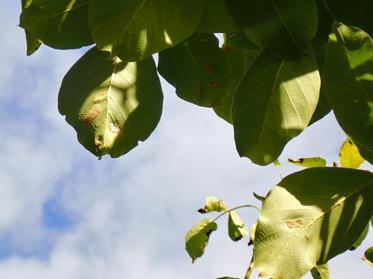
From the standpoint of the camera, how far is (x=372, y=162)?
103cm

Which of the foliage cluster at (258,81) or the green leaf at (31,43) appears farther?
the green leaf at (31,43)

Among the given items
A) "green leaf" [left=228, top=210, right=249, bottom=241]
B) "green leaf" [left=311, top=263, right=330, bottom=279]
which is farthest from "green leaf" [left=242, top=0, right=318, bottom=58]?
"green leaf" [left=228, top=210, right=249, bottom=241]

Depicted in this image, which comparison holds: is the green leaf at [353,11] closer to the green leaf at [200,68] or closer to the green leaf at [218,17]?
the green leaf at [218,17]

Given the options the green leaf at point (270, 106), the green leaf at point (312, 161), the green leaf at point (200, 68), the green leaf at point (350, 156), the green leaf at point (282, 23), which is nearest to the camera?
the green leaf at point (282, 23)

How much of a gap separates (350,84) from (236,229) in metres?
1.01

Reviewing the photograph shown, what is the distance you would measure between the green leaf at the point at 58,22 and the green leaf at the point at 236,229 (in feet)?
3.16

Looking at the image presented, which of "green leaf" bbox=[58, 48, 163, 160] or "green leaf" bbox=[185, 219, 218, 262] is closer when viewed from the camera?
"green leaf" bbox=[58, 48, 163, 160]

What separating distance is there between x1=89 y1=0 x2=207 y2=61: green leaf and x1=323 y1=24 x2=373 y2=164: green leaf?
0.72ft

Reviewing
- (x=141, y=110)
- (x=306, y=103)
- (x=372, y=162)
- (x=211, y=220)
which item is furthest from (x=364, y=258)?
(x=211, y=220)

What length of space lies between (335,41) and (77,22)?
452 millimetres

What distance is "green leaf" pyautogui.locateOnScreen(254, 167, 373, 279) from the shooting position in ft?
3.09

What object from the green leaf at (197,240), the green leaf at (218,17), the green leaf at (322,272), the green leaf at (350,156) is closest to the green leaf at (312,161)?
the green leaf at (350,156)

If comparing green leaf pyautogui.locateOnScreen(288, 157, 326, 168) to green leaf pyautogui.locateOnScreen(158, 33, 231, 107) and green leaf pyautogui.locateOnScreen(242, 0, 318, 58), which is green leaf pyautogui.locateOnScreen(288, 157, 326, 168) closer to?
green leaf pyautogui.locateOnScreen(158, 33, 231, 107)

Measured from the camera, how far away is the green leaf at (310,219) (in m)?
0.94
